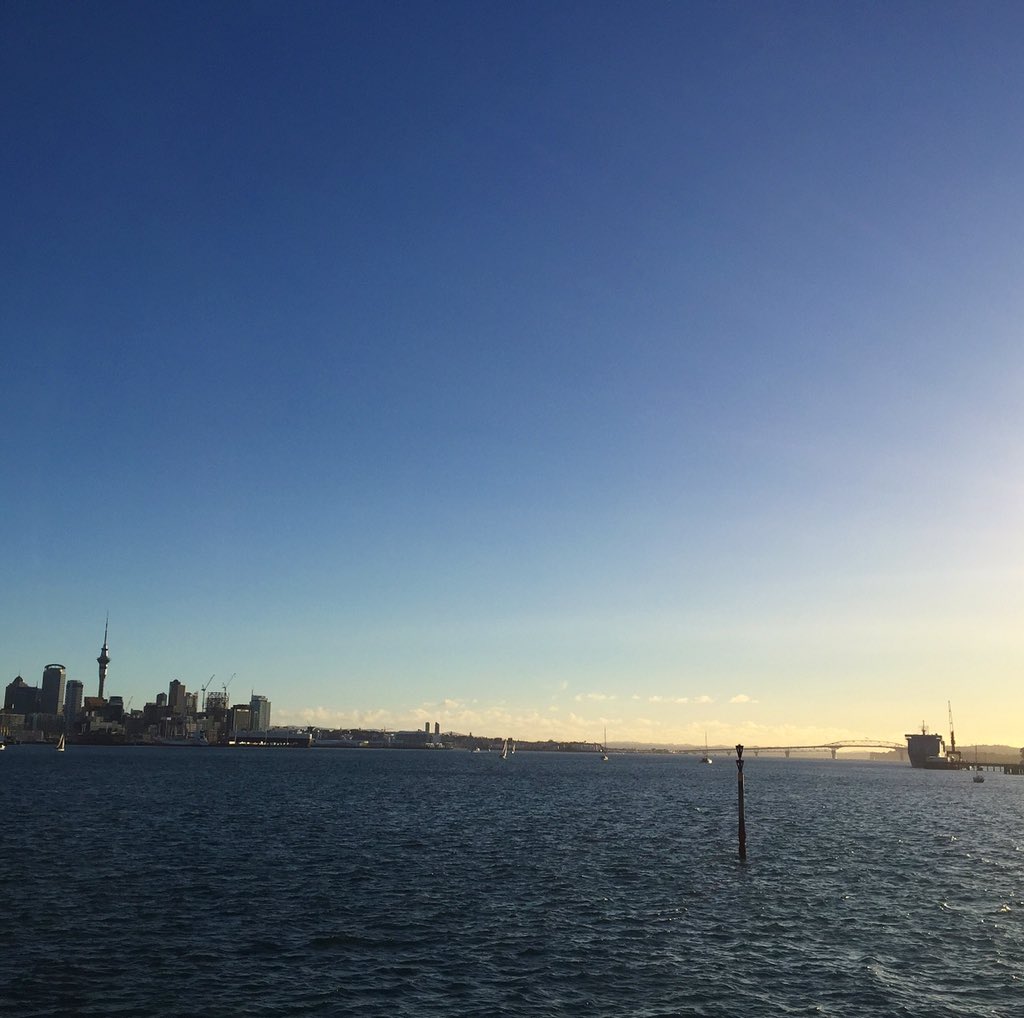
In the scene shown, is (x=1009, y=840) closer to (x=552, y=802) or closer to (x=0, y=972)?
(x=552, y=802)

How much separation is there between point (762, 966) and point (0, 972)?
3423 cm

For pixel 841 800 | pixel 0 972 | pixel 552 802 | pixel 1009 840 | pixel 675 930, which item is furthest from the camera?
pixel 841 800

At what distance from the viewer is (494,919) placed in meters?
50.2

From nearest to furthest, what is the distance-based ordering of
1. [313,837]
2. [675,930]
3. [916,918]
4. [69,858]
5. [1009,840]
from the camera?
[675,930], [916,918], [69,858], [313,837], [1009,840]

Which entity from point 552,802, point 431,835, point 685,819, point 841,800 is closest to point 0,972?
point 431,835

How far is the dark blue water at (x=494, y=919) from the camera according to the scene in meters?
36.1

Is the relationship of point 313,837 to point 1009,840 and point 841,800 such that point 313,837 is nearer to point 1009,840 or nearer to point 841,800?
point 1009,840

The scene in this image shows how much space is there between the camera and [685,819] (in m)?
116

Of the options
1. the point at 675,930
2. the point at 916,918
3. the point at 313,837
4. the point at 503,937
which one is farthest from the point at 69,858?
the point at 916,918

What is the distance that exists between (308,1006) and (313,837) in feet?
179

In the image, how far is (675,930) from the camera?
48438 millimetres

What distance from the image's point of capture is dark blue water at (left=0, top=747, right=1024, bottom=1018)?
118 feet

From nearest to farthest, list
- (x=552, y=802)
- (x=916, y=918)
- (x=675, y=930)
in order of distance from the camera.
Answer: (x=675, y=930), (x=916, y=918), (x=552, y=802)

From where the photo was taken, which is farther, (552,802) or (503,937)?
(552,802)
